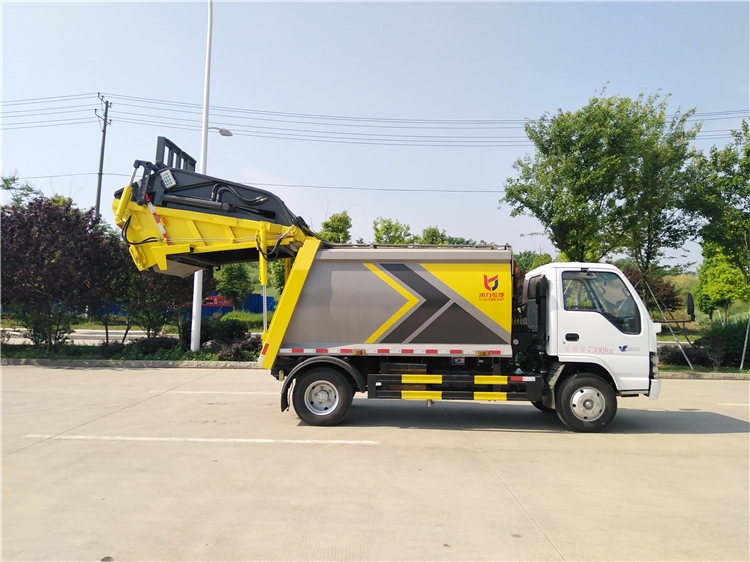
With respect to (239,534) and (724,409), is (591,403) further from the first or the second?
(239,534)

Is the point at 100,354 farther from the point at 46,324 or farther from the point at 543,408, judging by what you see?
the point at 543,408

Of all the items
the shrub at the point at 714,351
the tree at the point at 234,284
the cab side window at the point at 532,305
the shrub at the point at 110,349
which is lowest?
the shrub at the point at 110,349

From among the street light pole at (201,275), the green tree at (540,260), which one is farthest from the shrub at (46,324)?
the green tree at (540,260)

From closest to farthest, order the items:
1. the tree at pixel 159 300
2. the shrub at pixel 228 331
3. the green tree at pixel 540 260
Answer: the tree at pixel 159 300
the shrub at pixel 228 331
the green tree at pixel 540 260

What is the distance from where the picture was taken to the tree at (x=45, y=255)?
573 inches

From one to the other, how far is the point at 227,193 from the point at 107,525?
514 cm

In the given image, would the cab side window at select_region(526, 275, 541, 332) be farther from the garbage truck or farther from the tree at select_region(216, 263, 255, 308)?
the tree at select_region(216, 263, 255, 308)

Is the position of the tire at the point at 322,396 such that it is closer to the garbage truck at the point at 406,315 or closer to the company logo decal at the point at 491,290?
the garbage truck at the point at 406,315

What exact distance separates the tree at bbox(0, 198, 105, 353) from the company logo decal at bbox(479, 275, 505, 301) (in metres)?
12.4

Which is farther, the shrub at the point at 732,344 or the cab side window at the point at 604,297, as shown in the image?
the shrub at the point at 732,344

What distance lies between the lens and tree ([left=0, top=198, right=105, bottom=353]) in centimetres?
1455

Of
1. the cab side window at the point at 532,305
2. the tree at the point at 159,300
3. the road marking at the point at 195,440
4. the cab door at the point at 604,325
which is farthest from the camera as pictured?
the tree at the point at 159,300

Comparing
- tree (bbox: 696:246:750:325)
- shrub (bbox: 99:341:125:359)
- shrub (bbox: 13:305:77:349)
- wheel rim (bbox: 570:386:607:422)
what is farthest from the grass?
A: tree (bbox: 696:246:750:325)

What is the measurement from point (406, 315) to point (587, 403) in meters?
3.10
